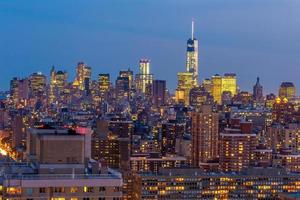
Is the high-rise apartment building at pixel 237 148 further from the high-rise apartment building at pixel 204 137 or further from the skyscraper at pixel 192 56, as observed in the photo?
the skyscraper at pixel 192 56

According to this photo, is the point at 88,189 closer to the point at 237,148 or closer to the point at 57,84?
the point at 237,148

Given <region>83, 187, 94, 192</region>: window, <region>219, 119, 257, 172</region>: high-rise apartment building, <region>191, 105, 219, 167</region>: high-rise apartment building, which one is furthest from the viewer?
<region>191, 105, 219, 167</region>: high-rise apartment building

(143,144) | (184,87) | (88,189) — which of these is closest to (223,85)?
(184,87)

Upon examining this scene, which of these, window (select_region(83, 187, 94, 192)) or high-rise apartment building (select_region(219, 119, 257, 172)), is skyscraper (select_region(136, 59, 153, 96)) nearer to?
high-rise apartment building (select_region(219, 119, 257, 172))

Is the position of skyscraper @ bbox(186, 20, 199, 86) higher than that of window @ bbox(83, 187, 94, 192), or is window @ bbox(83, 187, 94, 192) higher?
skyscraper @ bbox(186, 20, 199, 86)

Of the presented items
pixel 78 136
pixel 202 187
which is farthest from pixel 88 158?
pixel 202 187

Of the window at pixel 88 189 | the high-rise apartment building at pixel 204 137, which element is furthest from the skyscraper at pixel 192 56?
the window at pixel 88 189

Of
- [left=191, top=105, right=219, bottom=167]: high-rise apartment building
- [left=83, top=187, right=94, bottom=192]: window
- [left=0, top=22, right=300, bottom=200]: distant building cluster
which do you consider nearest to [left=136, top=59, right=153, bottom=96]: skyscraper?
[left=0, top=22, right=300, bottom=200]: distant building cluster

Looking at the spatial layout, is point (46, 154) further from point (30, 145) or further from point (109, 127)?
point (109, 127)
